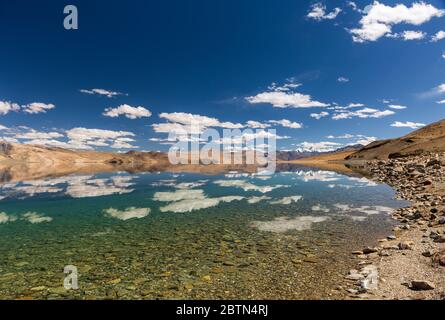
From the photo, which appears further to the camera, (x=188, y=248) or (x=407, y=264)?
(x=188, y=248)

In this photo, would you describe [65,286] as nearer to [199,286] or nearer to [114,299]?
[114,299]

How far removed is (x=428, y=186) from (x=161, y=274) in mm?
31586

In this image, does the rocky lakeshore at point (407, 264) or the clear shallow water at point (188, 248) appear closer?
the rocky lakeshore at point (407, 264)

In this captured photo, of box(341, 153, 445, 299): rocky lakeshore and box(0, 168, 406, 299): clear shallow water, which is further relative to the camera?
box(0, 168, 406, 299): clear shallow water

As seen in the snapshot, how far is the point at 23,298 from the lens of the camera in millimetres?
10562

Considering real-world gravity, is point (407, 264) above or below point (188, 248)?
above

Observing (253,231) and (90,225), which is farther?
(90,225)

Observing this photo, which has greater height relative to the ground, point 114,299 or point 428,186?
point 428,186

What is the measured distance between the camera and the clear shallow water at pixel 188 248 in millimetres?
11109

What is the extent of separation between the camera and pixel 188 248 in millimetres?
15922

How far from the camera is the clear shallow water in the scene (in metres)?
11.1

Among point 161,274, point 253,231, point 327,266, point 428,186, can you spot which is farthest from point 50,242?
point 428,186
